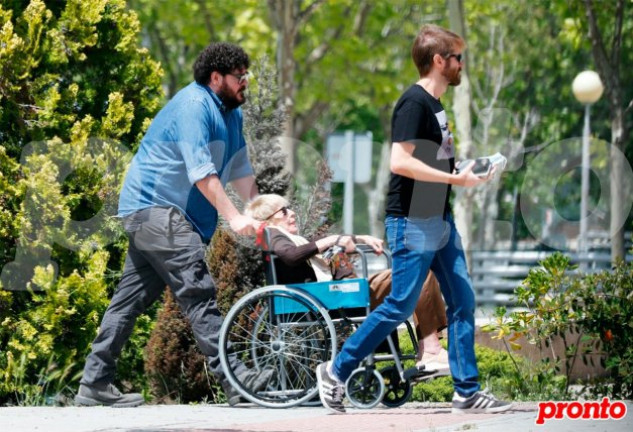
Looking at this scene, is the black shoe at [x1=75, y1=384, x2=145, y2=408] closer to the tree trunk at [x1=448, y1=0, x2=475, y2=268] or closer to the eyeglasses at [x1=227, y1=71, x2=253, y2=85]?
the eyeglasses at [x1=227, y1=71, x2=253, y2=85]

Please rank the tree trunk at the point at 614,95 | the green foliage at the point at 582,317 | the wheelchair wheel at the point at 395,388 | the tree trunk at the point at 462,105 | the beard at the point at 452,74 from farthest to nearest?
the tree trunk at the point at 462,105 < the tree trunk at the point at 614,95 < the green foliage at the point at 582,317 < the wheelchair wheel at the point at 395,388 < the beard at the point at 452,74

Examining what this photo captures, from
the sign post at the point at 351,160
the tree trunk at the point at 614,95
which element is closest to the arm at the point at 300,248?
Result: the tree trunk at the point at 614,95

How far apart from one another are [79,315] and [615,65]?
11.7 metres

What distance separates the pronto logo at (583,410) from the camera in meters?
6.29

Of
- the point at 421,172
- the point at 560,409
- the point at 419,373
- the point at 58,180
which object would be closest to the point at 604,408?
the point at 560,409

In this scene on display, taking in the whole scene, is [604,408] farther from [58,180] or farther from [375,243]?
[58,180]

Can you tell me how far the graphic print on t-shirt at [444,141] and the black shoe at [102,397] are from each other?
2.11 metres

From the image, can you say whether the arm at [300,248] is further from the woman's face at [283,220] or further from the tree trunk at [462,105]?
the tree trunk at [462,105]

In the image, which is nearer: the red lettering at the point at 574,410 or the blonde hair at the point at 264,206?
the red lettering at the point at 574,410

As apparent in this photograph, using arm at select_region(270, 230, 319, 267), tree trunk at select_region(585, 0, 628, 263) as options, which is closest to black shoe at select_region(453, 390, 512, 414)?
arm at select_region(270, 230, 319, 267)

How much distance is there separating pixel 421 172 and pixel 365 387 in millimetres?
1227

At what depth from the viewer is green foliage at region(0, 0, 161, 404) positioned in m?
7.46

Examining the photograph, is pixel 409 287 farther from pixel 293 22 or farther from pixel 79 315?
pixel 293 22

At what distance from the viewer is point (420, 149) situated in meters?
6.41
